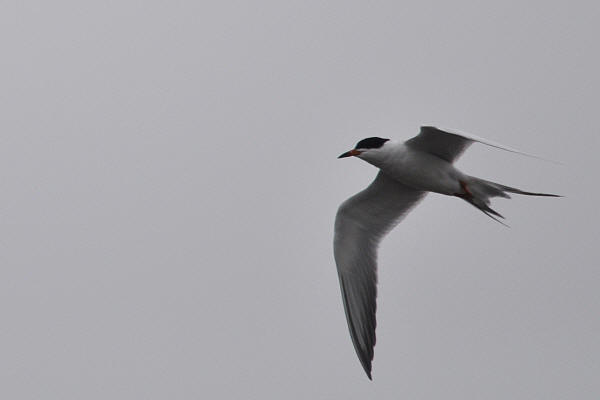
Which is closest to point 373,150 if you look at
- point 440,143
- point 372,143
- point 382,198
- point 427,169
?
point 372,143

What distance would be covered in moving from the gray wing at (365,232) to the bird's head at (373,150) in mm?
978

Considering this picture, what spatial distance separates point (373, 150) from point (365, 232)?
1.74 metres

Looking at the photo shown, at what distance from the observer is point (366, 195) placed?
15.3 meters

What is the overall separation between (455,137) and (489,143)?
78.0 inches

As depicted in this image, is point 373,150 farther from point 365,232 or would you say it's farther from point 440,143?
point 365,232

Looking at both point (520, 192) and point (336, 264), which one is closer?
point (520, 192)

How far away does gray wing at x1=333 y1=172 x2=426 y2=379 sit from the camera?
1516 centimetres

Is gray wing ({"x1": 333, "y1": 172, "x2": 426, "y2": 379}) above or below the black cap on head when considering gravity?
below

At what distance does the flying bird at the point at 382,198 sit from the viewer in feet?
46.2

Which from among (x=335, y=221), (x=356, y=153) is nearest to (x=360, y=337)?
(x=335, y=221)

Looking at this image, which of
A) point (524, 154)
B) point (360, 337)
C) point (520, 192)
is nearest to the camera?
point (524, 154)

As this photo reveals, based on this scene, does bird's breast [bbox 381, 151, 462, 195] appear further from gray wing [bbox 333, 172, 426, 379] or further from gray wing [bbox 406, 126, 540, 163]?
gray wing [bbox 333, 172, 426, 379]

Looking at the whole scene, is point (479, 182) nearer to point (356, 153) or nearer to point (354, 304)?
point (356, 153)

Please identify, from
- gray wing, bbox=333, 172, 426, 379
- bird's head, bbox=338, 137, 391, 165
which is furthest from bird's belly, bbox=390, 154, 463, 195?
gray wing, bbox=333, 172, 426, 379
